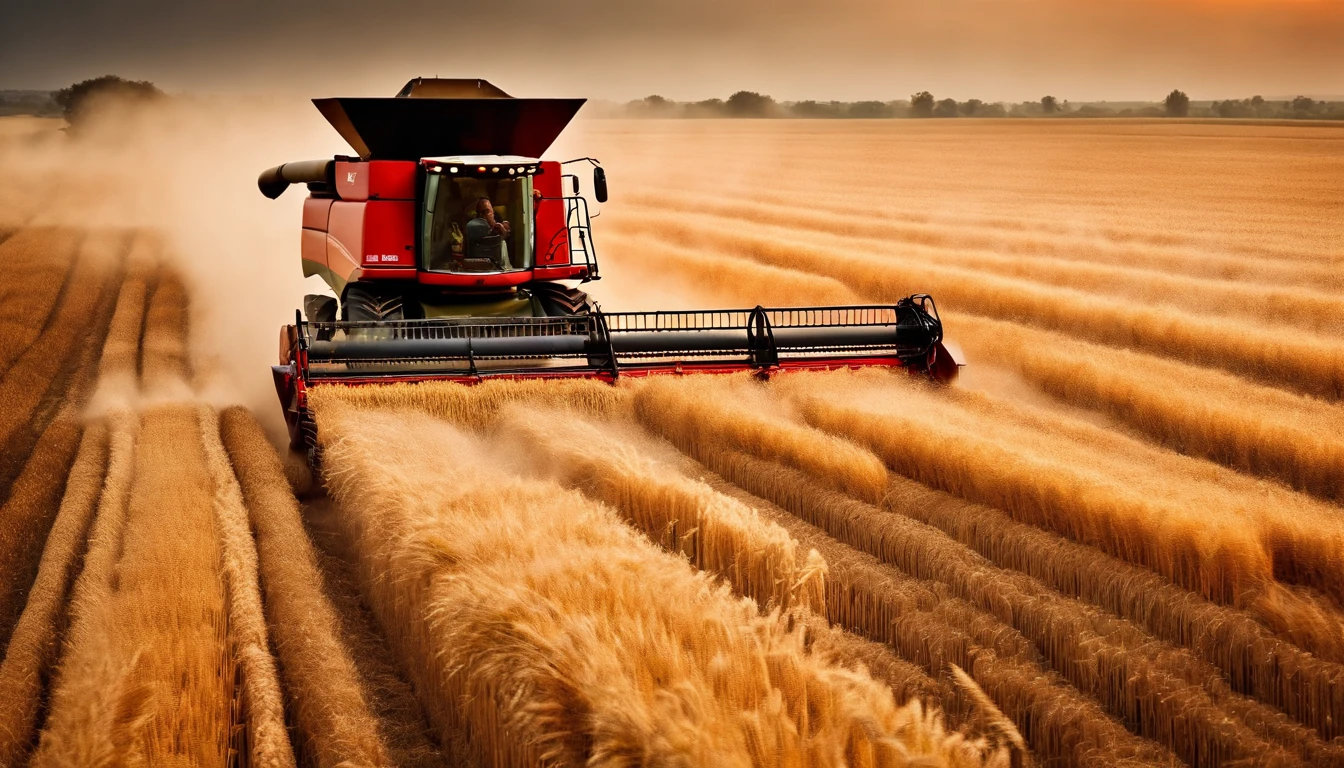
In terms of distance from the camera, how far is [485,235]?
10.8m

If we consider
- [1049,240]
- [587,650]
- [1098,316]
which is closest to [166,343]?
[1098,316]

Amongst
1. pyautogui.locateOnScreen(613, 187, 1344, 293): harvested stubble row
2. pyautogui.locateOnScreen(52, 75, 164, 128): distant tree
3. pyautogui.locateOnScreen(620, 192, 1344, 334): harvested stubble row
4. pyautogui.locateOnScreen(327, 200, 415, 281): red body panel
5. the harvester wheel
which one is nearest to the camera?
pyautogui.locateOnScreen(327, 200, 415, 281): red body panel

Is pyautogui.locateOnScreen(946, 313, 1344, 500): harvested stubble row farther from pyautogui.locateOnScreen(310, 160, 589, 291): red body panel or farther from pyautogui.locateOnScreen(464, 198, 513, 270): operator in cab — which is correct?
pyautogui.locateOnScreen(464, 198, 513, 270): operator in cab

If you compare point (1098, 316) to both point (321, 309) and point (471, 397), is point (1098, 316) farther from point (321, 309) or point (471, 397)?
point (321, 309)

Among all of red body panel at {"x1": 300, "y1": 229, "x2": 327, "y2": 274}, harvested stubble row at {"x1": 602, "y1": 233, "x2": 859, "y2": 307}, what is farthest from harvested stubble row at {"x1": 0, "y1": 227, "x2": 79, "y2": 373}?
harvested stubble row at {"x1": 602, "y1": 233, "x2": 859, "y2": 307}

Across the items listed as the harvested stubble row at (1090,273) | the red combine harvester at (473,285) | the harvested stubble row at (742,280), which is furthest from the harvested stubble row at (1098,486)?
the harvested stubble row at (742,280)

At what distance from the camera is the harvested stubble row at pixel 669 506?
6.08 m

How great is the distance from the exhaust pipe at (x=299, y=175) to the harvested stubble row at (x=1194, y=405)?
278 inches

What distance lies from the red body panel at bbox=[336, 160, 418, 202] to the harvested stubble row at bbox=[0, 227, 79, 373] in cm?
525

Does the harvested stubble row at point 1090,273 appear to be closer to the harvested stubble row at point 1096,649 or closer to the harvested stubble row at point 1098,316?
the harvested stubble row at point 1098,316

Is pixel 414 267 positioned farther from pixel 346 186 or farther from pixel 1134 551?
pixel 1134 551

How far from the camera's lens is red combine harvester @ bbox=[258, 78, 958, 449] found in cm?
975

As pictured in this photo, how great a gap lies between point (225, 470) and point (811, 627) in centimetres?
495

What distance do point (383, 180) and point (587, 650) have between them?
7588 mm
